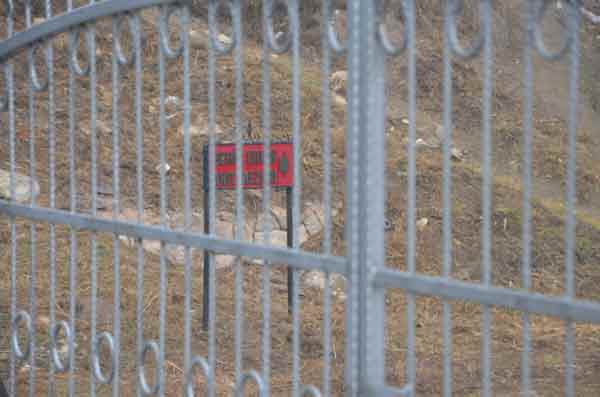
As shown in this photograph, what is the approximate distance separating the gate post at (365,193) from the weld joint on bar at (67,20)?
69 cm

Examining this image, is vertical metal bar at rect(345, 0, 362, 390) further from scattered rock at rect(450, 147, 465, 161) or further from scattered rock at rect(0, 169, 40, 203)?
scattered rock at rect(450, 147, 465, 161)

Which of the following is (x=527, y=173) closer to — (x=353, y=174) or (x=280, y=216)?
(x=353, y=174)

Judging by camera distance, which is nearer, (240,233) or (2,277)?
(240,233)

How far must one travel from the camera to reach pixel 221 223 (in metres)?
7.13

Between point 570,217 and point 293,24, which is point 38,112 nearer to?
point 293,24

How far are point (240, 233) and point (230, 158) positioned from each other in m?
2.68

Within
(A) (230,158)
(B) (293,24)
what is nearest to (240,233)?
(B) (293,24)

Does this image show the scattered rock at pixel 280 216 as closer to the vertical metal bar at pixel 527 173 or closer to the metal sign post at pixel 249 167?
the metal sign post at pixel 249 167

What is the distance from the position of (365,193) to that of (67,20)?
1396 mm

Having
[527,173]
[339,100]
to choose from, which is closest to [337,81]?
[339,100]

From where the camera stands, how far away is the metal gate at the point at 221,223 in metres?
2.16

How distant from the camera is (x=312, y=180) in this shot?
25.5 feet

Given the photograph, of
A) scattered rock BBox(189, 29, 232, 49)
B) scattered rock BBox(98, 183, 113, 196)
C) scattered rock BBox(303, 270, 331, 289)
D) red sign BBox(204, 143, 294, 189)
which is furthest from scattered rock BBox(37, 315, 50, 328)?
scattered rock BBox(189, 29, 232, 49)

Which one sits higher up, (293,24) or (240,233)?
(293,24)
